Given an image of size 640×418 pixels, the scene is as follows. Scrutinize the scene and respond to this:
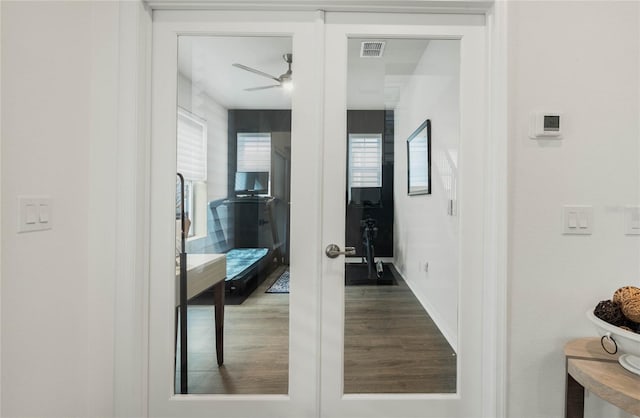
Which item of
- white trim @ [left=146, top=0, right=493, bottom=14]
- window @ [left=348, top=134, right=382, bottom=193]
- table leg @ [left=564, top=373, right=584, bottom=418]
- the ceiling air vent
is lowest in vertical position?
table leg @ [left=564, top=373, right=584, bottom=418]

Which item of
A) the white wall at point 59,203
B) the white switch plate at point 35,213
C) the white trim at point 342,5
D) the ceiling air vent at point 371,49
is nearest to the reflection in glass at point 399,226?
the ceiling air vent at point 371,49

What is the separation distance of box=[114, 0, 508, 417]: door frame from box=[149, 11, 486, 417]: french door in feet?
0.14

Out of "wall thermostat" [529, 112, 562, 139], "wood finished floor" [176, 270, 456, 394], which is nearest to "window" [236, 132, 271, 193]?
"wood finished floor" [176, 270, 456, 394]

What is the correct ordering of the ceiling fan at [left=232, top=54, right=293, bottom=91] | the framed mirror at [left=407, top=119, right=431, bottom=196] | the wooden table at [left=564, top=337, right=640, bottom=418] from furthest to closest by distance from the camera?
the framed mirror at [left=407, top=119, right=431, bottom=196] < the ceiling fan at [left=232, top=54, right=293, bottom=91] < the wooden table at [left=564, top=337, right=640, bottom=418]

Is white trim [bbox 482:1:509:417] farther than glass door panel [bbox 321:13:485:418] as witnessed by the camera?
No

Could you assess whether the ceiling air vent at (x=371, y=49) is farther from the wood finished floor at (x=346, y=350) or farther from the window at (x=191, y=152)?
the wood finished floor at (x=346, y=350)

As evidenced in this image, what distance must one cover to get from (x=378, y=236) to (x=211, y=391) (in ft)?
3.57

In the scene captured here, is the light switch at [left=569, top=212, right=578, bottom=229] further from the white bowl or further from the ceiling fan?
the ceiling fan

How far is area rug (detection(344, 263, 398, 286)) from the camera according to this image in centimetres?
159

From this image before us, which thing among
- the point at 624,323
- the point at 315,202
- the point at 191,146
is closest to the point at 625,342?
the point at 624,323

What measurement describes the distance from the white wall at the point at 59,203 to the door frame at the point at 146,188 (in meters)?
0.05

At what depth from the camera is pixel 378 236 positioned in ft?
5.30

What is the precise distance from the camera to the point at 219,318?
1621mm

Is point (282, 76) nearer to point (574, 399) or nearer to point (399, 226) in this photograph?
point (399, 226)
